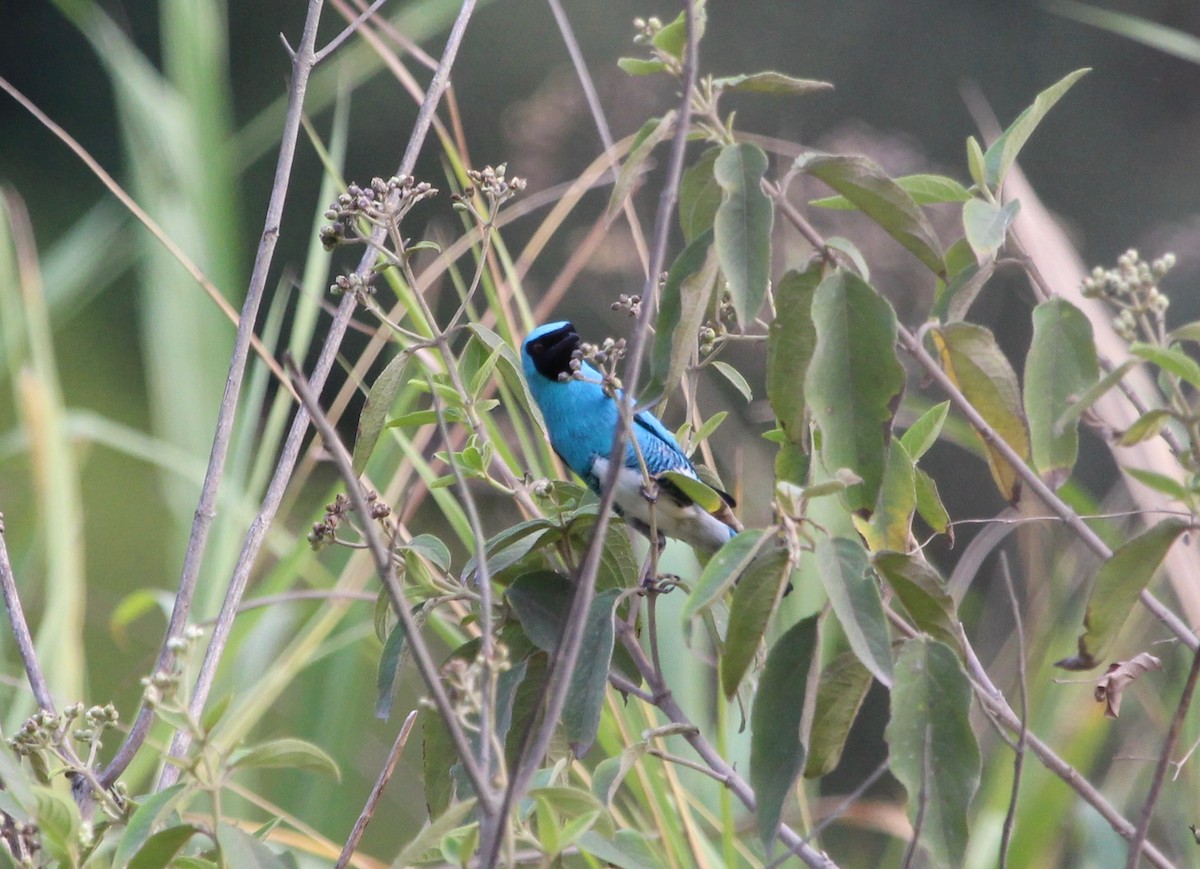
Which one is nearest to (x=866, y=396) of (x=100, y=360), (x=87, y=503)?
(x=87, y=503)

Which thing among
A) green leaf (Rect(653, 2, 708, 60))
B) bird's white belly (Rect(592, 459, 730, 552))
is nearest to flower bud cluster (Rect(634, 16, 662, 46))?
green leaf (Rect(653, 2, 708, 60))

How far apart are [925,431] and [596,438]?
75 cm

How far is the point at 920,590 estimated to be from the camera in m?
0.78

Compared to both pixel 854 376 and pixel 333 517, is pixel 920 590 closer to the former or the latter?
pixel 854 376

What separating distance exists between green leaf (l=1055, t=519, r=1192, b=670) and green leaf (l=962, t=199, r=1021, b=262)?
194mm

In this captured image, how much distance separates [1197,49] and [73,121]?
6.90 m

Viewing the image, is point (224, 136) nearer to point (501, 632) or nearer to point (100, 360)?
point (501, 632)

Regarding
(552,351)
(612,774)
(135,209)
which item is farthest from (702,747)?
(552,351)

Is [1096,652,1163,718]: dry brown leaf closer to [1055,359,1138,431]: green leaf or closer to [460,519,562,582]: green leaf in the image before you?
[1055,359,1138,431]: green leaf

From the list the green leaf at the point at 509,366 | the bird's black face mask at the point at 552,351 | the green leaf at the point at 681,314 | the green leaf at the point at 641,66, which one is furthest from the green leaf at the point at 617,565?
the bird's black face mask at the point at 552,351

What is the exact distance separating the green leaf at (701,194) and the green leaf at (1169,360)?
26 centimetres

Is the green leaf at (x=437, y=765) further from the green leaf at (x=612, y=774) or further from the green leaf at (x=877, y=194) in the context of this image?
the green leaf at (x=877, y=194)

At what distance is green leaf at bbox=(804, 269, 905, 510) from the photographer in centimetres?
77

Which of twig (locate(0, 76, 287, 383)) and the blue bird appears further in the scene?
the blue bird
